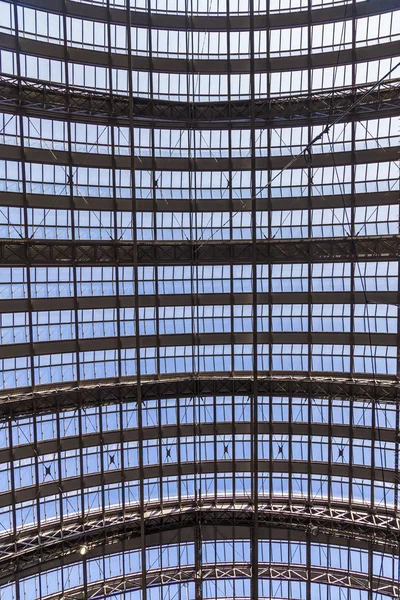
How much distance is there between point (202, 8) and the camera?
22.6 metres

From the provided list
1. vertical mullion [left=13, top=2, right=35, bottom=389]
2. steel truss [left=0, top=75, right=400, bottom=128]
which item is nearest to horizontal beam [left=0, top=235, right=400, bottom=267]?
vertical mullion [left=13, top=2, right=35, bottom=389]

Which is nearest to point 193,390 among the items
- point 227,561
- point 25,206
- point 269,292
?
point 269,292

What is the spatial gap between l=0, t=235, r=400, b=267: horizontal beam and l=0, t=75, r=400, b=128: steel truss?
579cm

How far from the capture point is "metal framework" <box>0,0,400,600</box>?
22.1 m

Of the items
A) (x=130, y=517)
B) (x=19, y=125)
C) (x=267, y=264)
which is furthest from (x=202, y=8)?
(x=130, y=517)

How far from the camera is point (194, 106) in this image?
22.3m

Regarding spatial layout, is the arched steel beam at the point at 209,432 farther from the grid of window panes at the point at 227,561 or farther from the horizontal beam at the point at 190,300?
the horizontal beam at the point at 190,300

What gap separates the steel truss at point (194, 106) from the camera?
2066 centimetres

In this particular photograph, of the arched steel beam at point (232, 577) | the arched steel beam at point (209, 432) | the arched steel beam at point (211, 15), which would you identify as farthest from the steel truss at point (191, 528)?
the arched steel beam at point (211, 15)

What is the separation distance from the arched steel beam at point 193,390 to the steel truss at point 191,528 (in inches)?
238

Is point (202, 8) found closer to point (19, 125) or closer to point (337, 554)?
point (19, 125)

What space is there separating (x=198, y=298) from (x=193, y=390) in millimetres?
4946

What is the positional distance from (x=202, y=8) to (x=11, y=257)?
15.0 metres

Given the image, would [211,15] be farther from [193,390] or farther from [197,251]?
[193,390]
